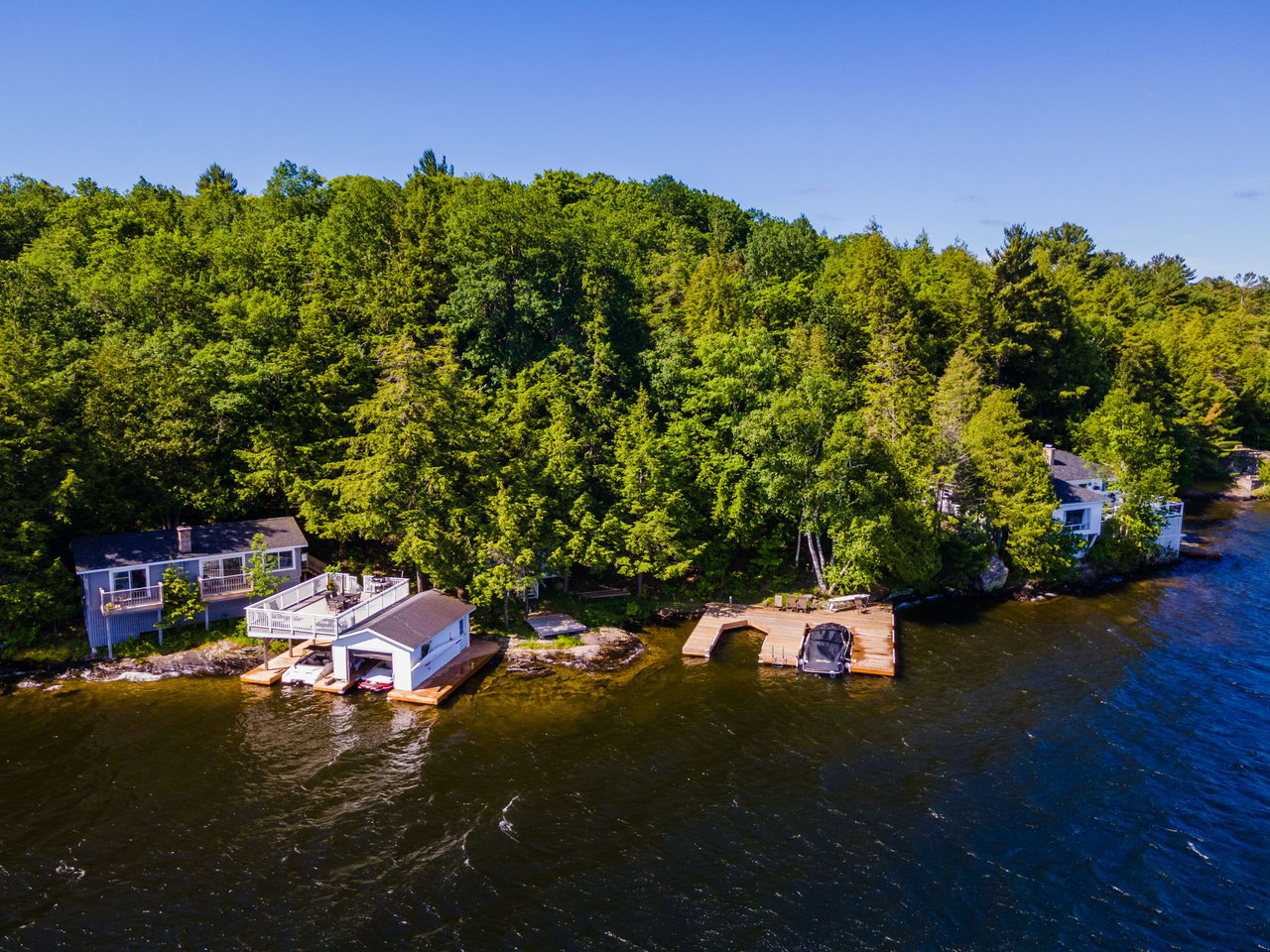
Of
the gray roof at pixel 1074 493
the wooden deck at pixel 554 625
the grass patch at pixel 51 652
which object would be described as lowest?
the wooden deck at pixel 554 625

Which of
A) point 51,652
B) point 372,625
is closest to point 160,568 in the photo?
point 51,652

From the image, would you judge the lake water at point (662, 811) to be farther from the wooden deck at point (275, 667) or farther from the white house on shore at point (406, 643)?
the white house on shore at point (406, 643)

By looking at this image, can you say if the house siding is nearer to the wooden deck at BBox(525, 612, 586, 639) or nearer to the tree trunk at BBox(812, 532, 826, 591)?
the wooden deck at BBox(525, 612, 586, 639)

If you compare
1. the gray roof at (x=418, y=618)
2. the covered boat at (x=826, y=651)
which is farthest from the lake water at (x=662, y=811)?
the gray roof at (x=418, y=618)

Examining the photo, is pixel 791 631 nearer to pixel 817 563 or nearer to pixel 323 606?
pixel 817 563

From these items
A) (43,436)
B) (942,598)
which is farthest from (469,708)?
(942,598)

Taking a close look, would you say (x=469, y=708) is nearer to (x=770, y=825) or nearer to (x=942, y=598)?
Result: (x=770, y=825)

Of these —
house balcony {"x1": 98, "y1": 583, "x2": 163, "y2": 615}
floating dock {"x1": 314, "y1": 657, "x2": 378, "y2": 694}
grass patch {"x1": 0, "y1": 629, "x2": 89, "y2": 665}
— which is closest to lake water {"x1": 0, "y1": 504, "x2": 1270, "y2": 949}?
floating dock {"x1": 314, "y1": 657, "x2": 378, "y2": 694}

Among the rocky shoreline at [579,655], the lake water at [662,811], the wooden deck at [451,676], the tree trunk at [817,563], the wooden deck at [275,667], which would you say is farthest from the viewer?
the tree trunk at [817,563]
